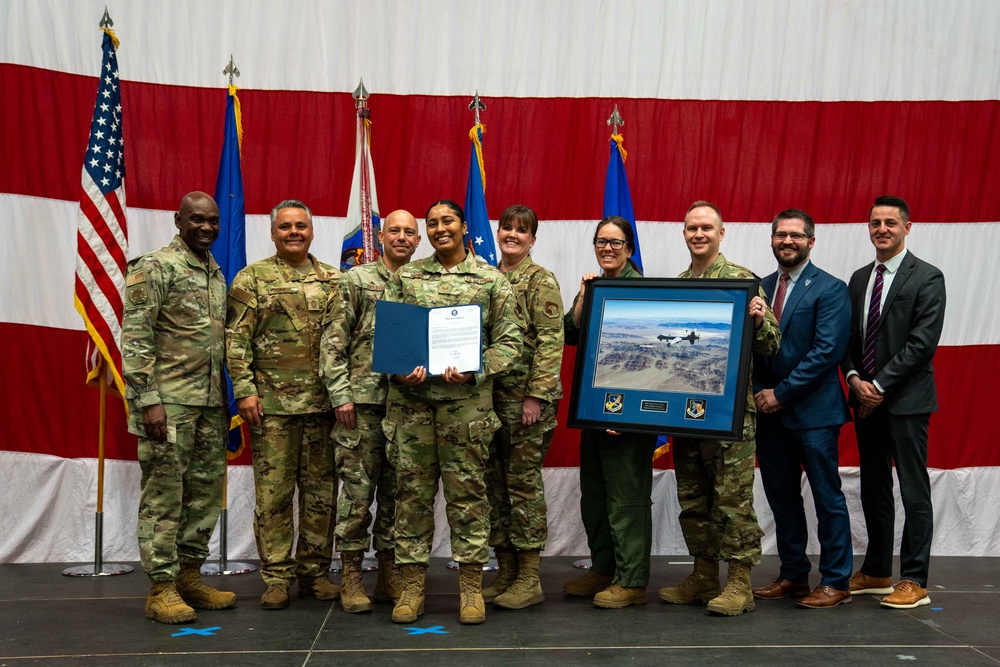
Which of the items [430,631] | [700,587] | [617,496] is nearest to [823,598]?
[700,587]

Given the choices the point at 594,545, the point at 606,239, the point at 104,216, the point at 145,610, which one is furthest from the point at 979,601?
the point at 104,216

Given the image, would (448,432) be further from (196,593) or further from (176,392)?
(196,593)

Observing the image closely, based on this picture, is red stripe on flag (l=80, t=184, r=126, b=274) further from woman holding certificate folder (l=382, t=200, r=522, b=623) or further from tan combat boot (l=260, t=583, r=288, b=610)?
tan combat boot (l=260, t=583, r=288, b=610)

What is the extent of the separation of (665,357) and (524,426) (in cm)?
64

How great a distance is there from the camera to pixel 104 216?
4285mm

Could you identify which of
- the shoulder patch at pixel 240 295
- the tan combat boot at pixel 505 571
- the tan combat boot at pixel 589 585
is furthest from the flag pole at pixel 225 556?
the tan combat boot at pixel 589 585

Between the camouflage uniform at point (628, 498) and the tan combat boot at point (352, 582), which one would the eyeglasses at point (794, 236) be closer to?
the camouflage uniform at point (628, 498)

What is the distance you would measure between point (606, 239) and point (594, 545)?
1.34 m

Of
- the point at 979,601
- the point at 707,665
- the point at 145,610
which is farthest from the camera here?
the point at 979,601

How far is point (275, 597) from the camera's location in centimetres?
367

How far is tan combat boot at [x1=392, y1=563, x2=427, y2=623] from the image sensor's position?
3.47 m

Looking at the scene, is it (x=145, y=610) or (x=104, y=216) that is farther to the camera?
(x=104, y=216)

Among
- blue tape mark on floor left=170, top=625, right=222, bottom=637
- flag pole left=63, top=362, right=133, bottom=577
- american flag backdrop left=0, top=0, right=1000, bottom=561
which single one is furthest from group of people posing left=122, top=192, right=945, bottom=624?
american flag backdrop left=0, top=0, right=1000, bottom=561

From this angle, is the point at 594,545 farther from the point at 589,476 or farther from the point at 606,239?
the point at 606,239
